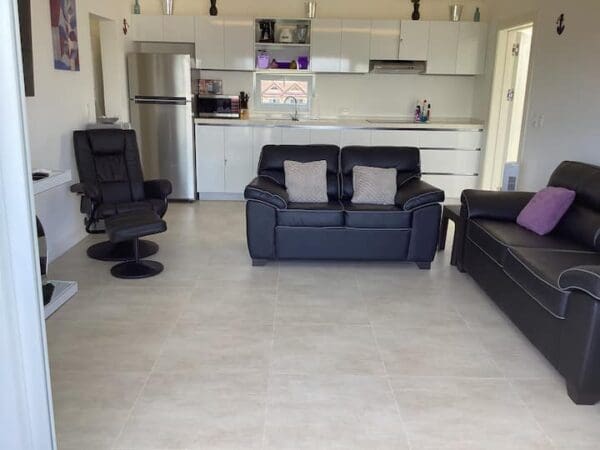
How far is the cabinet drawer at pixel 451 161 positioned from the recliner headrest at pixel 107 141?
354cm

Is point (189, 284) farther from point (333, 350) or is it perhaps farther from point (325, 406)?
point (325, 406)

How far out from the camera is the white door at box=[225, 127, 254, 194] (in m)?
6.18

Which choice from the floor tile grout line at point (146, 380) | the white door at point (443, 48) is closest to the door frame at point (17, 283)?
the floor tile grout line at point (146, 380)

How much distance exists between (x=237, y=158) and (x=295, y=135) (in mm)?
754

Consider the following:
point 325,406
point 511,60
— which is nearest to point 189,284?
point 325,406

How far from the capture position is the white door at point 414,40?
245 inches

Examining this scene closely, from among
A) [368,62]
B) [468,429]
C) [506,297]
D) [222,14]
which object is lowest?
[468,429]

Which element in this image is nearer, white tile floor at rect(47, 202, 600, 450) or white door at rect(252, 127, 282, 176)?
white tile floor at rect(47, 202, 600, 450)

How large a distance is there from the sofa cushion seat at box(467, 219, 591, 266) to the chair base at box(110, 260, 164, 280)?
2.34 meters

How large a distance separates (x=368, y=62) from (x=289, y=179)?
2.78 meters

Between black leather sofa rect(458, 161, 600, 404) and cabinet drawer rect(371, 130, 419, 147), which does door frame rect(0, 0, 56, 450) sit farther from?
cabinet drawer rect(371, 130, 419, 147)

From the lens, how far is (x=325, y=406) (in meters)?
2.27

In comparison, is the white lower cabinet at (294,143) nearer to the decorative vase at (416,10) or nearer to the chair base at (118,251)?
the decorative vase at (416,10)

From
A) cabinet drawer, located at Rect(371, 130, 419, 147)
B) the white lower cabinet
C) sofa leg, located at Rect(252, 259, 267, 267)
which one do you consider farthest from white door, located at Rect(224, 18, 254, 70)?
sofa leg, located at Rect(252, 259, 267, 267)
